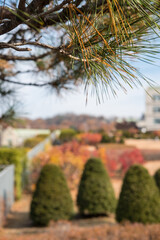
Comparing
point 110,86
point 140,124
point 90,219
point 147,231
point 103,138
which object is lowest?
point 140,124

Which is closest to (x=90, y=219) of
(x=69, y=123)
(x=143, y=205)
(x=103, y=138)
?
(x=143, y=205)

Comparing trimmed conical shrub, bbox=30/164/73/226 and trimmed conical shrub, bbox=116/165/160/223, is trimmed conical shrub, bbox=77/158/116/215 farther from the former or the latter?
trimmed conical shrub, bbox=116/165/160/223

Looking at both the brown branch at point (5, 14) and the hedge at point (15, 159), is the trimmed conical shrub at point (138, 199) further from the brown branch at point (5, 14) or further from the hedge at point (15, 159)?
the brown branch at point (5, 14)

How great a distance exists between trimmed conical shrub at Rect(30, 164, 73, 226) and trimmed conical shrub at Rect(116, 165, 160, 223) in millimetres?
1348

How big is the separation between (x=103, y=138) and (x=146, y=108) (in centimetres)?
2582

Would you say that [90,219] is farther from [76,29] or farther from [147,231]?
[76,29]

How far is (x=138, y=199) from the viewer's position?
227 inches

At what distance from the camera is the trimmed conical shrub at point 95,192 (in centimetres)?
725

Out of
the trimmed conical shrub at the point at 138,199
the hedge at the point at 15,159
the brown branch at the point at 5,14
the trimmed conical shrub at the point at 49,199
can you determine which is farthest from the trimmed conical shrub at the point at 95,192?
the brown branch at the point at 5,14

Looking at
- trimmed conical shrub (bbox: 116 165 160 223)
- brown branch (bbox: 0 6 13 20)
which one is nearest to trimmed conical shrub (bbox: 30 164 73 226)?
trimmed conical shrub (bbox: 116 165 160 223)

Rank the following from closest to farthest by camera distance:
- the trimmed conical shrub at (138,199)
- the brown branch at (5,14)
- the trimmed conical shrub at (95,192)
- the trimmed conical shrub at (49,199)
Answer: the brown branch at (5,14) → the trimmed conical shrub at (138,199) → the trimmed conical shrub at (49,199) → the trimmed conical shrub at (95,192)

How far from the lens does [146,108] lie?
167ft

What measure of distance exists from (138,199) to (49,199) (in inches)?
80.6

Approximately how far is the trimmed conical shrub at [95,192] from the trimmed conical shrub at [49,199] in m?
0.70
